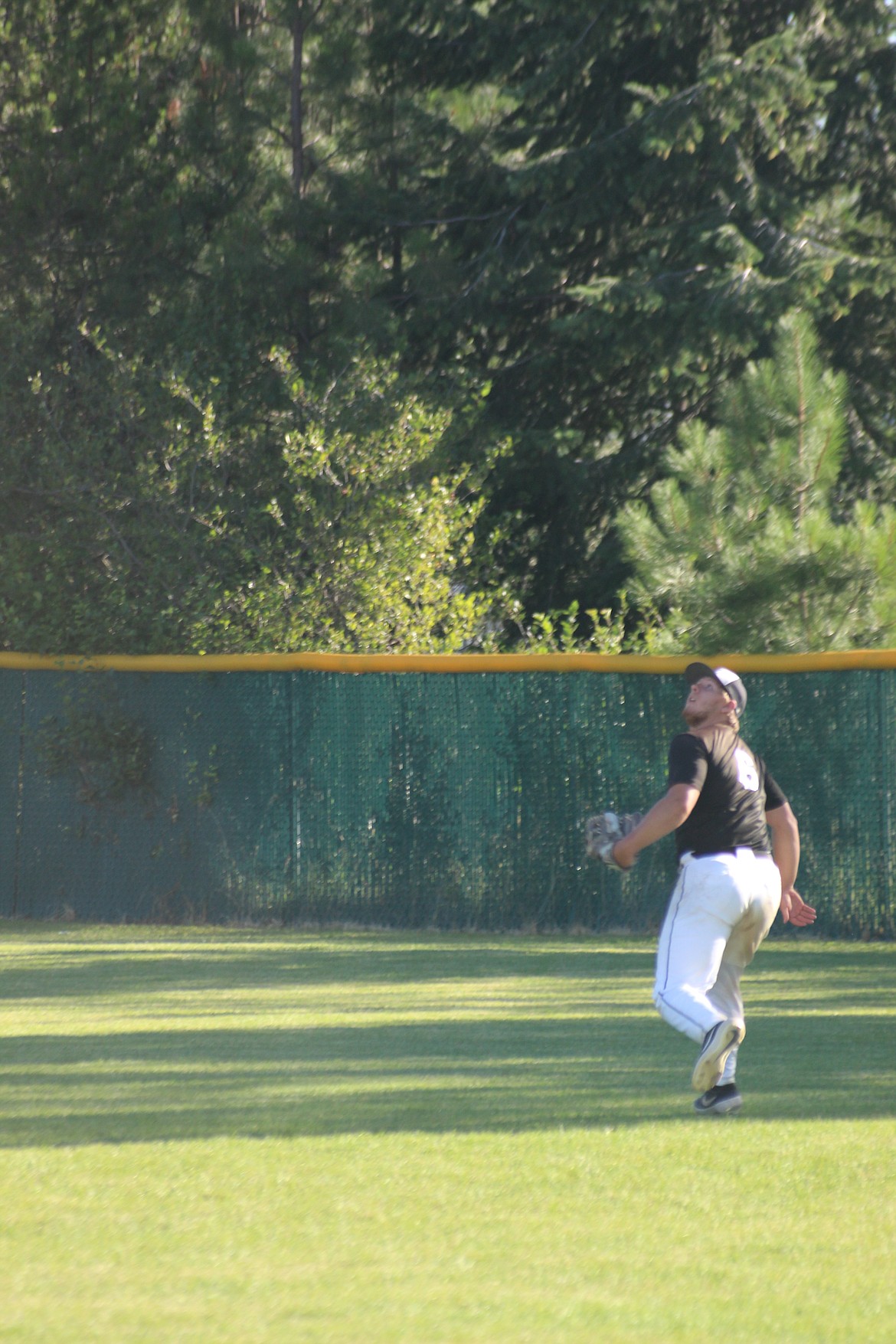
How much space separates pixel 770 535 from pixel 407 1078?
7759 millimetres

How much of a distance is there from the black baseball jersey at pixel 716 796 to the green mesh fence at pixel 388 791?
6.55 metres

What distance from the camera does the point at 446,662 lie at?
47.1 ft

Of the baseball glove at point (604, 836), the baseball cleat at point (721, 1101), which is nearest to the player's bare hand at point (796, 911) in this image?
the baseball cleat at point (721, 1101)

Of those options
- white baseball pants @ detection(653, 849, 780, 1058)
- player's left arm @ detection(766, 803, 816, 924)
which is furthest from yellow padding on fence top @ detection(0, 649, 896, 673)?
white baseball pants @ detection(653, 849, 780, 1058)

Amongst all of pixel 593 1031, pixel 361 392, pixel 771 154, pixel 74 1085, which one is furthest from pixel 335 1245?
pixel 771 154

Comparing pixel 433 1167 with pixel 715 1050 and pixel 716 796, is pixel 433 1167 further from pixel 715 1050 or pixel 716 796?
pixel 716 796

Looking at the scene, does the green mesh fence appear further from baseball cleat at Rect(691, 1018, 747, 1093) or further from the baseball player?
baseball cleat at Rect(691, 1018, 747, 1093)

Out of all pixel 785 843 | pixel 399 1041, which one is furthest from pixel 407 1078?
pixel 785 843

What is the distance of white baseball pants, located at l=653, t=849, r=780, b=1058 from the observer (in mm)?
6883

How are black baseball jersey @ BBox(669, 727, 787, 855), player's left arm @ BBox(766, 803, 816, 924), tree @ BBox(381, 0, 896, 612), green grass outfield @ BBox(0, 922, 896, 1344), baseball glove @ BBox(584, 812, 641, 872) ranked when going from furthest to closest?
tree @ BBox(381, 0, 896, 612) < player's left arm @ BBox(766, 803, 816, 924) < black baseball jersey @ BBox(669, 727, 787, 855) < baseball glove @ BBox(584, 812, 641, 872) < green grass outfield @ BBox(0, 922, 896, 1344)

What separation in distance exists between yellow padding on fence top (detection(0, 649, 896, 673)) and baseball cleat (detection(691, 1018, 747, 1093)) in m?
6.91

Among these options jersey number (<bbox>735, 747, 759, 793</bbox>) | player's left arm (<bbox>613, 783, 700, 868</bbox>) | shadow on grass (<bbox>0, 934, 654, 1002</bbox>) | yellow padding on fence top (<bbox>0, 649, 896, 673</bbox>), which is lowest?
shadow on grass (<bbox>0, 934, 654, 1002</bbox>)

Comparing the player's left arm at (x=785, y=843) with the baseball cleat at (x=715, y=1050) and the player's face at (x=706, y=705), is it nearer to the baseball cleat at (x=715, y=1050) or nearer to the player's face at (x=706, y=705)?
the player's face at (x=706, y=705)

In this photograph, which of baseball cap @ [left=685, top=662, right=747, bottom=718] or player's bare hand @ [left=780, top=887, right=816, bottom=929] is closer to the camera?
baseball cap @ [left=685, top=662, right=747, bottom=718]
